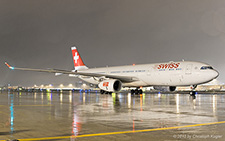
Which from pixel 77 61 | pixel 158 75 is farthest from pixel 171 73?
pixel 77 61

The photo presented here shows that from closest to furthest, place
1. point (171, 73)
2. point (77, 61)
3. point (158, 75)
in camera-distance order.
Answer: point (171, 73) < point (158, 75) < point (77, 61)

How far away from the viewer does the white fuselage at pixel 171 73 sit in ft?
89.7

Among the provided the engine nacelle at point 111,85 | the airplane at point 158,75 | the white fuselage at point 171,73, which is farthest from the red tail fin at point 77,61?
the engine nacelle at point 111,85

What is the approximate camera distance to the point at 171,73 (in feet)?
95.1

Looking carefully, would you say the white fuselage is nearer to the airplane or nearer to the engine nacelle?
the airplane

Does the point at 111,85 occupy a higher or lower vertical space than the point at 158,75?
lower

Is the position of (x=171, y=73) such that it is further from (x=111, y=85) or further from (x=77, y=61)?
(x=77, y=61)

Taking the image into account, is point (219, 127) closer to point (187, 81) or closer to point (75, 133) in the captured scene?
point (75, 133)

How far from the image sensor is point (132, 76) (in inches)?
1329

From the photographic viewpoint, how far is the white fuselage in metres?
27.3

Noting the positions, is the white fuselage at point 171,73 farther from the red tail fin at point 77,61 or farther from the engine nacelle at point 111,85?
the red tail fin at point 77,61

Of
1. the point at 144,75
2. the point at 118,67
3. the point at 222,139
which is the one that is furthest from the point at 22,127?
the point at 118,67

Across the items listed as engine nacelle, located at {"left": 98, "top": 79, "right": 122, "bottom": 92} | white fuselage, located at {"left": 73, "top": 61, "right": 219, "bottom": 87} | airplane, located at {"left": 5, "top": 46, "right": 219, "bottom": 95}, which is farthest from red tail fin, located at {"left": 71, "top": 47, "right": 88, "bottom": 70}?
engine nacelle, located at {"left": 98, "top": 79, "right": 122, "bottom": 92}

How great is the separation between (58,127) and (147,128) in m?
2.85
